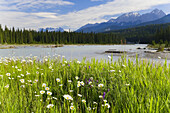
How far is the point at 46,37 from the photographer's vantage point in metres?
105

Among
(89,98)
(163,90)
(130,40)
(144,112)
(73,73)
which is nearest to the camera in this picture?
(144,112)

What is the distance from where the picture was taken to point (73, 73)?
5129 millimetres

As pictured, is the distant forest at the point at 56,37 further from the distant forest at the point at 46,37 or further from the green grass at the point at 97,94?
the green grass at the point at 97,94

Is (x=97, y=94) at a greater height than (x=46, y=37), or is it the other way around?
(x=46, y=37)

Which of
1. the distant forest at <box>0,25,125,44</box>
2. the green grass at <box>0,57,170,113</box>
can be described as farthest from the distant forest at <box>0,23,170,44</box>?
the green grass at <box>0,57,170,113</box>

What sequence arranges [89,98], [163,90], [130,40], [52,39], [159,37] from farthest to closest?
[130,40]
[52,39]
[159,37]
[89,98]
[163,90]

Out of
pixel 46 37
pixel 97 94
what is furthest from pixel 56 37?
pixel 97 94

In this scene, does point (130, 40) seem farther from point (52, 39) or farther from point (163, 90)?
point (163, 90)

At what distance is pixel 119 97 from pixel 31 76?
3.43 m

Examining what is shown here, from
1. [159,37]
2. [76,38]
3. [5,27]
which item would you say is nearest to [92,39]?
[76,38]

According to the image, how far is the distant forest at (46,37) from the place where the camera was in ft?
281

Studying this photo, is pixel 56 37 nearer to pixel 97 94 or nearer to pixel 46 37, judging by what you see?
pixel 46 37

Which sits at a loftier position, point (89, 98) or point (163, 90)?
point (163, 90)

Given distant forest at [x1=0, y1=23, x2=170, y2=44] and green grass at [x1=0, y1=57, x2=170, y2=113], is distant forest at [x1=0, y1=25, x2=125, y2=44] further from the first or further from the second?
green grass at [x1=0, y1=57, x2=170, y2=113]
